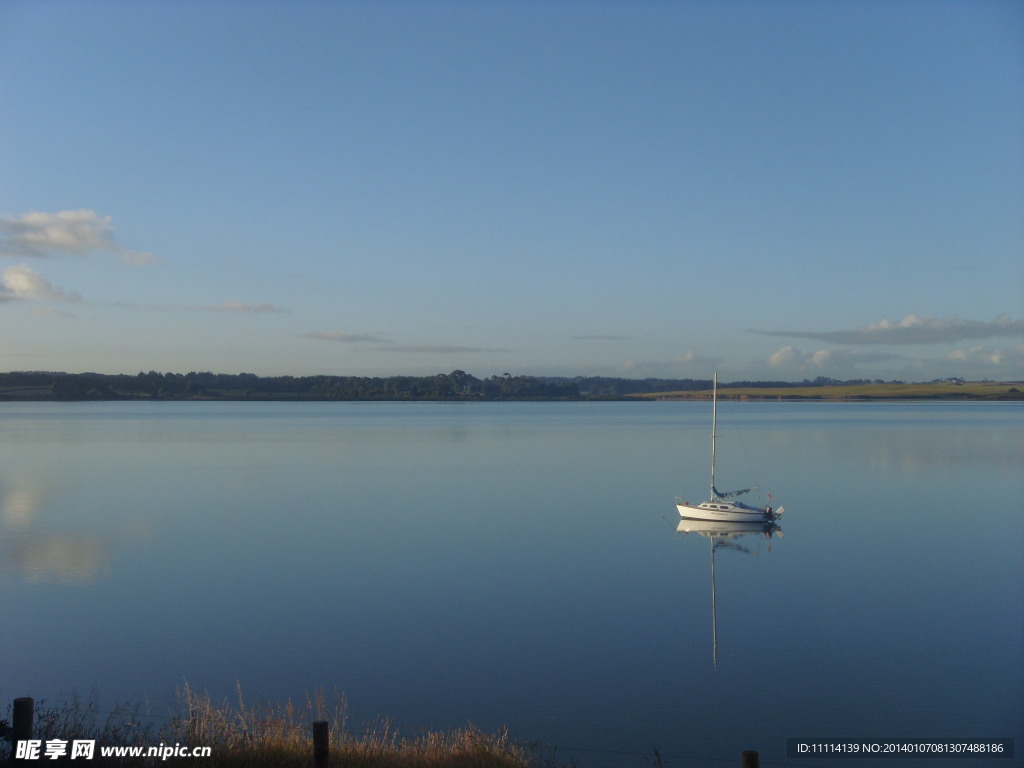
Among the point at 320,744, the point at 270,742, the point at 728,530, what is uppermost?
the point at 320,744

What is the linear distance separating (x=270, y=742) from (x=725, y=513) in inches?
732

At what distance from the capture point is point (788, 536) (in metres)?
21.9

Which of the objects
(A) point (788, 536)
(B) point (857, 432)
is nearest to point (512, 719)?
(A) point (788, 536)

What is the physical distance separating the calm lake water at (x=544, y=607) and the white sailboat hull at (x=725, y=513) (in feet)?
2.12

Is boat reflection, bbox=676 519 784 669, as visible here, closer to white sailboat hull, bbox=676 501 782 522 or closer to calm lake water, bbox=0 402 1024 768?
white sailboat hull, bbox=676 501 782 522

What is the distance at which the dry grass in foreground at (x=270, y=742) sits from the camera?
6734mm

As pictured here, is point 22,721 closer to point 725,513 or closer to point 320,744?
point 320,744

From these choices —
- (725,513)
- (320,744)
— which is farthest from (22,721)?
(725,513)

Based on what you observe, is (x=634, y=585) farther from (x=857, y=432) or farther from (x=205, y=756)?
(x=857, y=432)

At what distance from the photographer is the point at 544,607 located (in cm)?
1395

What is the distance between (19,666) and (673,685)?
8.33 meters

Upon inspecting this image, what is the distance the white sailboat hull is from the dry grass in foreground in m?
15.7

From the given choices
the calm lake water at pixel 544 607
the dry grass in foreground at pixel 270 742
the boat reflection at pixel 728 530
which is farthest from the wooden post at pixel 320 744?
the boat reflection at pixel 728 530

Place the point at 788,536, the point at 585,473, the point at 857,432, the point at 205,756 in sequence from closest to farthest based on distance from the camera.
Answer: the point at 205,756, the point at 788,536, the point at 585,473, the point at 857,432
